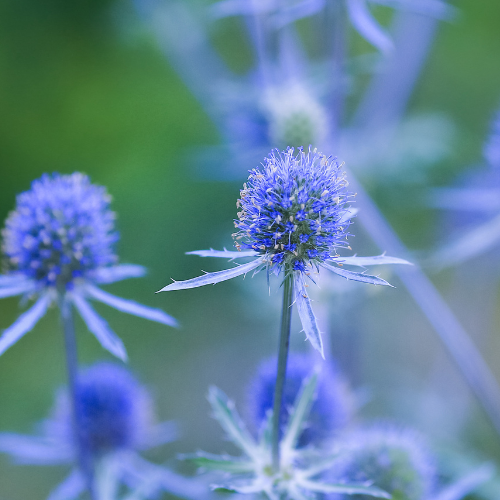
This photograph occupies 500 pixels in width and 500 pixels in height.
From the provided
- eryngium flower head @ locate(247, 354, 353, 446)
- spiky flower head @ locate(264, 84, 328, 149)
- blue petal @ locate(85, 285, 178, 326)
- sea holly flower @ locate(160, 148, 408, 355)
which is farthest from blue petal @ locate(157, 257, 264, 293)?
spiky flower head @ locate(264, 84, 328, 149)

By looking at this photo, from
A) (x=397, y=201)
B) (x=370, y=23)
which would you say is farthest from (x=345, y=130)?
(x=370, y=23)

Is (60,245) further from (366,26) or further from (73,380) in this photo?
(366,26)

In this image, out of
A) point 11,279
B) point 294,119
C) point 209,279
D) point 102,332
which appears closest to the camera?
point 209,279

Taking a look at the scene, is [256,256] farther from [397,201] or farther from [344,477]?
[397,201]

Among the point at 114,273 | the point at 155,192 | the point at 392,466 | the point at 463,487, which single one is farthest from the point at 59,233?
the point at 155,192

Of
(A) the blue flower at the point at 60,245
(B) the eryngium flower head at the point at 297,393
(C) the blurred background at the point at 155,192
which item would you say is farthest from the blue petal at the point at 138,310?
(C) the blurred background at the point at 155,192

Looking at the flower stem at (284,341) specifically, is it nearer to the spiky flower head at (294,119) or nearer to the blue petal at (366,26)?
the blue petal at (366,26)

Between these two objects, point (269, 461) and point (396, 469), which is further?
point (396, 469)
